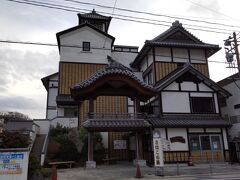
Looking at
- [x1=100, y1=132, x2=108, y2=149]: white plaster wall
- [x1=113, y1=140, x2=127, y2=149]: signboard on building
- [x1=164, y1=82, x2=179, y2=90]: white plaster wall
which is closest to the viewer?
[x1=164, y1=82, x2=179, y2=90]: white plaster wall

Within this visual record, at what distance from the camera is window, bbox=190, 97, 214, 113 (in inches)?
805

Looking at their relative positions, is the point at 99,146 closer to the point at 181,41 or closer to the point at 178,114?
the point at 178,114

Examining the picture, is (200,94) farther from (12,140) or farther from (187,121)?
(12,140)

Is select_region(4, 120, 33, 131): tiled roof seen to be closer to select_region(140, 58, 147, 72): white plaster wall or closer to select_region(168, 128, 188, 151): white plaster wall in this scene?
select_region(168, 128, 188, 151): white plaster wall

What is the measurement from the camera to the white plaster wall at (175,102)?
1975 centimetres

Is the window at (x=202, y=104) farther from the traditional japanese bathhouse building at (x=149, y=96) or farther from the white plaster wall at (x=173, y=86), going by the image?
the white plaster wall at (x=173, y=86)

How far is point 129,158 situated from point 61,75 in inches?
463

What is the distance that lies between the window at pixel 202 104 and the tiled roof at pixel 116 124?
539 centimetres

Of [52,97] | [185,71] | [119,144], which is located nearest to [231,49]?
[185,71]

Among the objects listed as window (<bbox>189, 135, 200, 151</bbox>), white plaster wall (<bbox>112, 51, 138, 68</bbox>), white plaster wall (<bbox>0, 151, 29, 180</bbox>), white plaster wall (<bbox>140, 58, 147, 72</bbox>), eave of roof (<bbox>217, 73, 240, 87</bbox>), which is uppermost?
white plaster wall (<bbox>112, 51, 138, 68</bbox>)

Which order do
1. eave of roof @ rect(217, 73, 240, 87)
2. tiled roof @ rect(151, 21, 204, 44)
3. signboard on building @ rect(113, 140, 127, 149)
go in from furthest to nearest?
tiled roof @ rect(151, 21, 204, 44), eave of roof @ rect(217, 73, 240, 87), signboard on building @ rect(113, 140, 127, 149)

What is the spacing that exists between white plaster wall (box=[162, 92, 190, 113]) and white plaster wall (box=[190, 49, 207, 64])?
221 inches

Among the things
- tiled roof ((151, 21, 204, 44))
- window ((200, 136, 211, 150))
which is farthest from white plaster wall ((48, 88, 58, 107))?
window ((200, 136, 211, 150))

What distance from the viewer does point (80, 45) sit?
28.0 m
